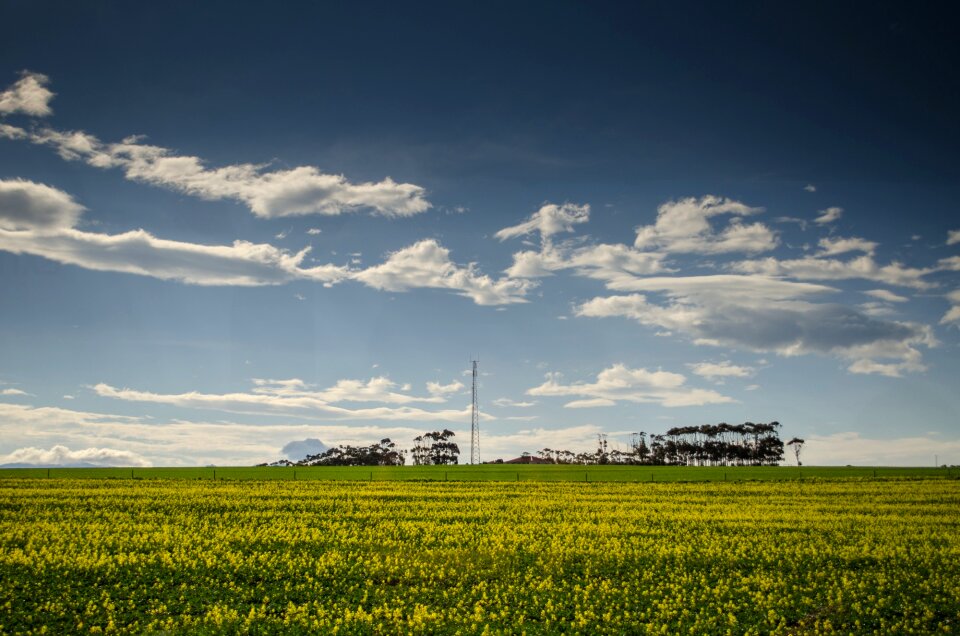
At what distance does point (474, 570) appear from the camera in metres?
24.7

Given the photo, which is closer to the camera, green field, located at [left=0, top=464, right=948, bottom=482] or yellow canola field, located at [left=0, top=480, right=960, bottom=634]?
yellow canola field, located at [left=0, top=480, right=960, bottom=634]

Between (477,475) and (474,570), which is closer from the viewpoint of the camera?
(474,570)

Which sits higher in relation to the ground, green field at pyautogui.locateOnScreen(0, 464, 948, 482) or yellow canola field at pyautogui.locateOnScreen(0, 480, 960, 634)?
yellow canola field at pyautogui.locateOnScreen(0, 480, 960, 634)

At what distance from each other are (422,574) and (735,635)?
1092 centimetres

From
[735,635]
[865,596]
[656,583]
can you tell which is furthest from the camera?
[656,583]

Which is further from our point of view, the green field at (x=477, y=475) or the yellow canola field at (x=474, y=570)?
the green field at (x=477, y=475)

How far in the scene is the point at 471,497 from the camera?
55.8 meters

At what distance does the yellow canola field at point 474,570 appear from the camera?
18.8 m

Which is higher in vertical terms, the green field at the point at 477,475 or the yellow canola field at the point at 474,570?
the yellow canola field at the point at 474,570

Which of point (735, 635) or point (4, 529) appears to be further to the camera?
point (4, 529)

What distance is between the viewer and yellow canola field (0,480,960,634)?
61.5 ft

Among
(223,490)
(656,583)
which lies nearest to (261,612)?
(656,583)

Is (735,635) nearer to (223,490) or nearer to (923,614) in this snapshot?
(923,614)

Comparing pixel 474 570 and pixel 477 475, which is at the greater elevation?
pixel 474 570
